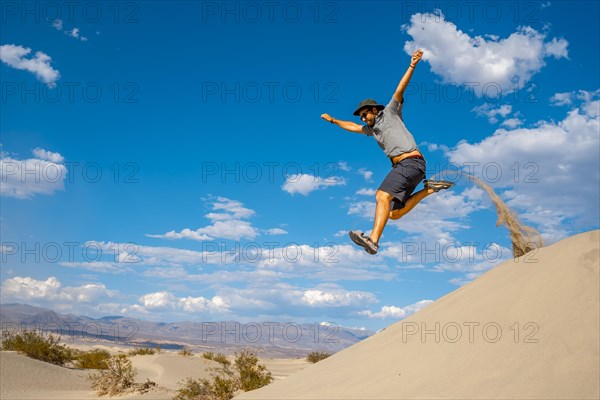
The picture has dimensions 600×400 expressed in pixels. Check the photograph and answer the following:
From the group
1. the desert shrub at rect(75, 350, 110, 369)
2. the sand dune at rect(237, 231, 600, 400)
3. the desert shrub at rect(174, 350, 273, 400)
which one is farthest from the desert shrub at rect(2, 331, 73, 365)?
the sand dune at rect(237, 231, 600, 400)

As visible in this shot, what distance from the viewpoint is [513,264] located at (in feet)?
22.6

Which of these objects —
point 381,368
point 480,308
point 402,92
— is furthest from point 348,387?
point 402,92

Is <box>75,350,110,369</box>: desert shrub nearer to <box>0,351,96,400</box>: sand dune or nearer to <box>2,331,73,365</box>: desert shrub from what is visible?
<box>2,331,73,365</box>: desert shrub

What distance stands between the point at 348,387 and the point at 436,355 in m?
1.06

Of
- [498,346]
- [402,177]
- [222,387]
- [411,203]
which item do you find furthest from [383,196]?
[222,387]

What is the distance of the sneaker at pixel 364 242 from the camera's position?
5387mm

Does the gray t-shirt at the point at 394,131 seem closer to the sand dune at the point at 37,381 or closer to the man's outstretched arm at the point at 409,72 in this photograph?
the man's outstretched arm at the point at 409,72

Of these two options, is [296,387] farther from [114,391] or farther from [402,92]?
[114,391]

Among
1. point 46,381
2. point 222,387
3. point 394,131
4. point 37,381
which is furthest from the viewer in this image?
point 46,381

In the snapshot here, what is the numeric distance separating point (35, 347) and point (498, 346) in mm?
18772

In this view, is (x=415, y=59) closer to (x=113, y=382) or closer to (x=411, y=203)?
(x=411, y=203)

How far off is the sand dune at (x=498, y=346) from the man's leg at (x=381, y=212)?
4.98 feet

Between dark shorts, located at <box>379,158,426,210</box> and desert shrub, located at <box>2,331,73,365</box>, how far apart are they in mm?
18129

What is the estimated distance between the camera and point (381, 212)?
18.3 ft
